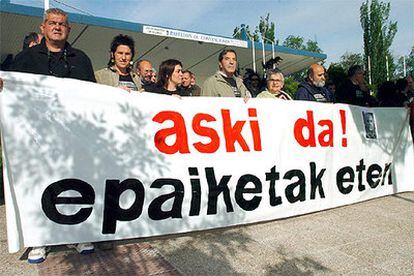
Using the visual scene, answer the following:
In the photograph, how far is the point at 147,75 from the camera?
473 centimetres

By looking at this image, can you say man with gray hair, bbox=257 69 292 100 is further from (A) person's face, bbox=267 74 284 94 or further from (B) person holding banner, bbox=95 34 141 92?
(B) person holding banner, bbox=95 34 141 92

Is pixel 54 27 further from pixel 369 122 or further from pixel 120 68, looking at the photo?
pixel 369 122

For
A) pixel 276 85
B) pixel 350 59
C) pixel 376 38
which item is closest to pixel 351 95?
pixel 276 85

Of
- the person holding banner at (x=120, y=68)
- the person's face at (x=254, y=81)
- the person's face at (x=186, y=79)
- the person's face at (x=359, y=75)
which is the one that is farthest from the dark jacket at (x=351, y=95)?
the person holding banner at (x=120, y=68)

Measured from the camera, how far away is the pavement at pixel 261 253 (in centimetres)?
254

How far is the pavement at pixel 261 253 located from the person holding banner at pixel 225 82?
4.96 ft

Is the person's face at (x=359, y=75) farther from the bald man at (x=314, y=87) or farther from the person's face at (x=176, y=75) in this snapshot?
the person's face at (x=176, y=75)

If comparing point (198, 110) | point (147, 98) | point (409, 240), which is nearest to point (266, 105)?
point (198, 110)

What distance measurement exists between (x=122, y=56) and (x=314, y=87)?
255 cm

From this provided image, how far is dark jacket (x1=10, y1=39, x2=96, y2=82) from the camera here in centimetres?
290

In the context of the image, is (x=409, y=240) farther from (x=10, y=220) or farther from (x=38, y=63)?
(x=38, y=63)

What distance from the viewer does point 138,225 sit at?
305 centimetres

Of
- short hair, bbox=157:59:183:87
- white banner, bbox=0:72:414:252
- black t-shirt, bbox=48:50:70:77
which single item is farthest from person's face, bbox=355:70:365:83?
black t-shirt, bbox=48:50:70:77

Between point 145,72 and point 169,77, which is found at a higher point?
point 145,72
